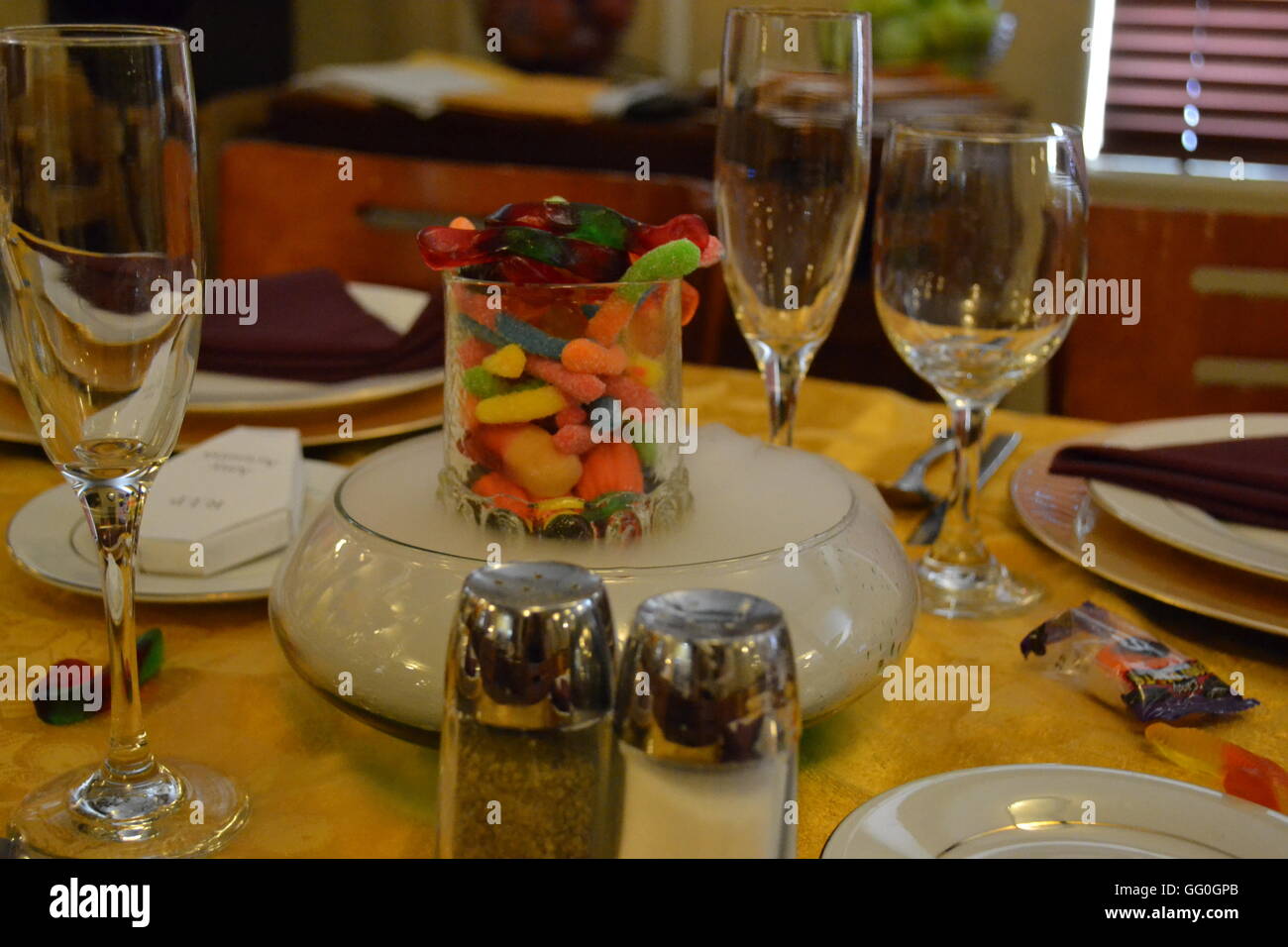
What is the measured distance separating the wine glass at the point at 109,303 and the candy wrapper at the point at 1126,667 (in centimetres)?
34

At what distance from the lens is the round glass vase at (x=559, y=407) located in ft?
1.60

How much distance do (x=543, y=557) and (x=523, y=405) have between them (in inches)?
2.2

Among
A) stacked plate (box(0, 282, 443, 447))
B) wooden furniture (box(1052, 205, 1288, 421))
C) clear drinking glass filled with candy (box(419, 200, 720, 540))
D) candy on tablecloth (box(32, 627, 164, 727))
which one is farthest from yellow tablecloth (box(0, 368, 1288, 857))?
wooden furniture (box(1052, 205, 1288, 421))

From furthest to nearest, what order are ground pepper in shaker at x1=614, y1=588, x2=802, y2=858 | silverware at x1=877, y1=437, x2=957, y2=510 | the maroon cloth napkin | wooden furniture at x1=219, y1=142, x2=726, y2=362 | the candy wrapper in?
wooden furniture at x1=219, y1=142, x2=726, y2=362
the maroon cloth napkin
silverware at x1=877, y1=437, x2=957, y2=510
the candy wrapper
ground pepper in shaker at x1=614, y1=588, x2=802, y2=858

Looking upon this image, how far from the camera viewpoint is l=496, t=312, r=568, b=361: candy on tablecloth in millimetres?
485

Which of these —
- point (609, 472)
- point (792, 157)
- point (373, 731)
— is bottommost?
point (373, 731)

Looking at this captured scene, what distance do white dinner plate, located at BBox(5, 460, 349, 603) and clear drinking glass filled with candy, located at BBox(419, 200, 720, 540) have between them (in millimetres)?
108

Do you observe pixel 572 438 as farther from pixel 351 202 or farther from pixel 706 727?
pixel 351 202

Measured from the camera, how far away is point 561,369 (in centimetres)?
49

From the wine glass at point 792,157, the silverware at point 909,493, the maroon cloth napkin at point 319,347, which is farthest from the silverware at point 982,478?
the maroon cloth napkin at point 319,347

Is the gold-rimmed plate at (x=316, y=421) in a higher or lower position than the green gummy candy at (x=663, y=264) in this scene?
lower

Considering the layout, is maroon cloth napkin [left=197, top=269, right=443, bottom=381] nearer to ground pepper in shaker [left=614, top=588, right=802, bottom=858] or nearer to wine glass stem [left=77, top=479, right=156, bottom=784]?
wine glass stem [left=77, top=479, right=156, bottom=784]

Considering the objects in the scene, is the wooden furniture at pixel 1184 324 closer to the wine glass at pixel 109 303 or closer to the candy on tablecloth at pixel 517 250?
the candy on tablecloth at pixel 517 250

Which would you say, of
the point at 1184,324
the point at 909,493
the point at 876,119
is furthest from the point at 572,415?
the point at 876,119
